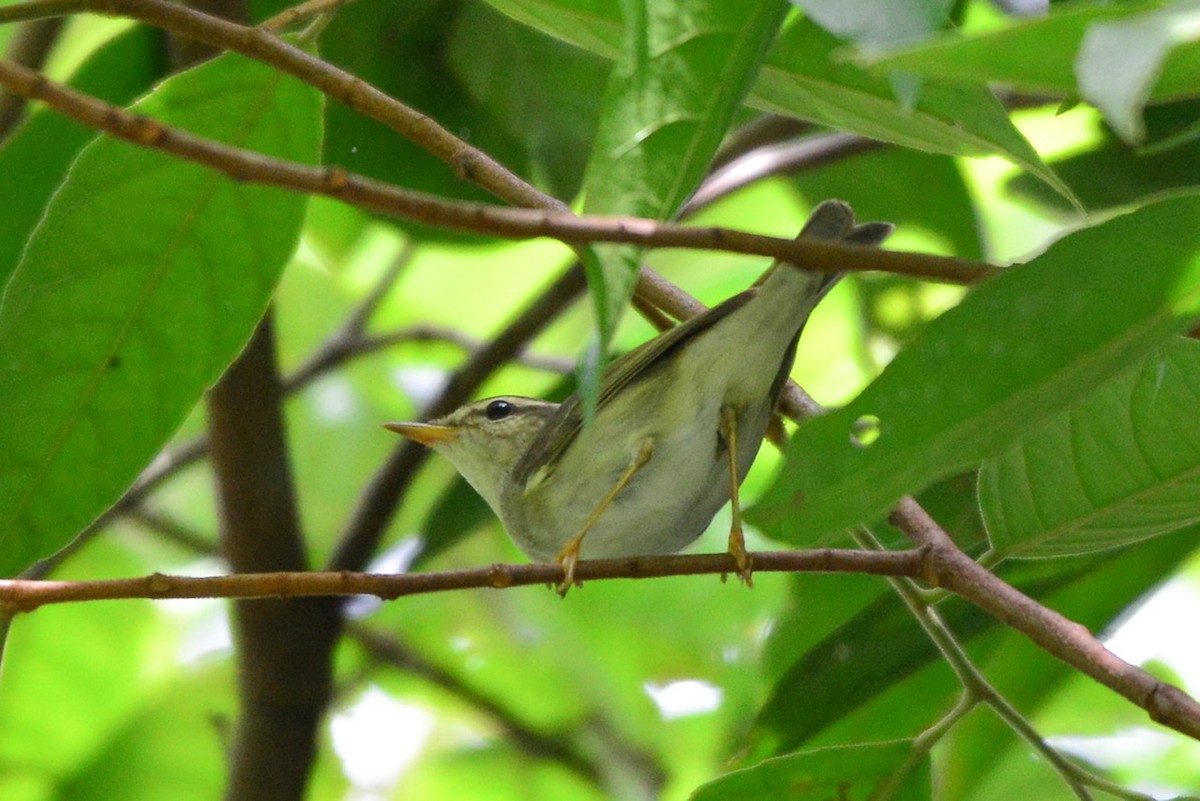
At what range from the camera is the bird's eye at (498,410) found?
137 inches

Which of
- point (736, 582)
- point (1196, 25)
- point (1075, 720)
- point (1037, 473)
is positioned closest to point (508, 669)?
point (736, 582)

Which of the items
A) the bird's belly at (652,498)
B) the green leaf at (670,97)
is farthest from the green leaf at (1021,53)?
the bird's belly at (652,498)

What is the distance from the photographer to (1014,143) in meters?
1.55

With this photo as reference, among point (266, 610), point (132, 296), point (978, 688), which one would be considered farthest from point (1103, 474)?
point (266, 610)

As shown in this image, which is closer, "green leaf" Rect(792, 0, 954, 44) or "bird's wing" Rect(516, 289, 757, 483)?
"green leaf" Rect(792, 0, 954, 44)

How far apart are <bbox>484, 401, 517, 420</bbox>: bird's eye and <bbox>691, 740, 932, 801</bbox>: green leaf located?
179 centimetres

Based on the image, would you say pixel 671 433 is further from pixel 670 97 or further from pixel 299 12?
pixel 670 97

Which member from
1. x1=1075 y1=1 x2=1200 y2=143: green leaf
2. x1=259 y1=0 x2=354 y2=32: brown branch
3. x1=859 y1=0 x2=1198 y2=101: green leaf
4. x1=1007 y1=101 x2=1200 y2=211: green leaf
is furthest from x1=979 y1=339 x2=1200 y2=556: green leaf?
x1=1007 y1=101 x2=1200 y2=211: green leaf

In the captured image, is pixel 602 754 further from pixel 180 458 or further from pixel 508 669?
pixel 180 458

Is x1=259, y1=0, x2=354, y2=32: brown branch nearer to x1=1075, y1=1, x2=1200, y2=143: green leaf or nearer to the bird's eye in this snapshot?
x1=1075, y1=1, x2=1200, y2=143: green leaf

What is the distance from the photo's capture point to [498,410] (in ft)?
11.4

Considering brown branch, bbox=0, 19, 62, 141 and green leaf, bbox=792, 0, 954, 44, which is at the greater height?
brown branch, bbox=0, 19, 62, 141

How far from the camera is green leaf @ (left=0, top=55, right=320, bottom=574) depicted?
1.90 meters

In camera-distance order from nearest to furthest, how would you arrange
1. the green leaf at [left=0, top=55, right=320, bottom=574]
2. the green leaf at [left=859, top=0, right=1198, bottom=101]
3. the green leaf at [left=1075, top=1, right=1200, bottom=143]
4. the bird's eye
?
1. the green leaf at [left=1075, top=1, right=1200, bottom=143]
2. the green leaf at [left=859, top=0, right=1198, bottom=101]
3. the green leaf at [left=0, top=55, right=320, bottom=574]
4. the bird's eye
